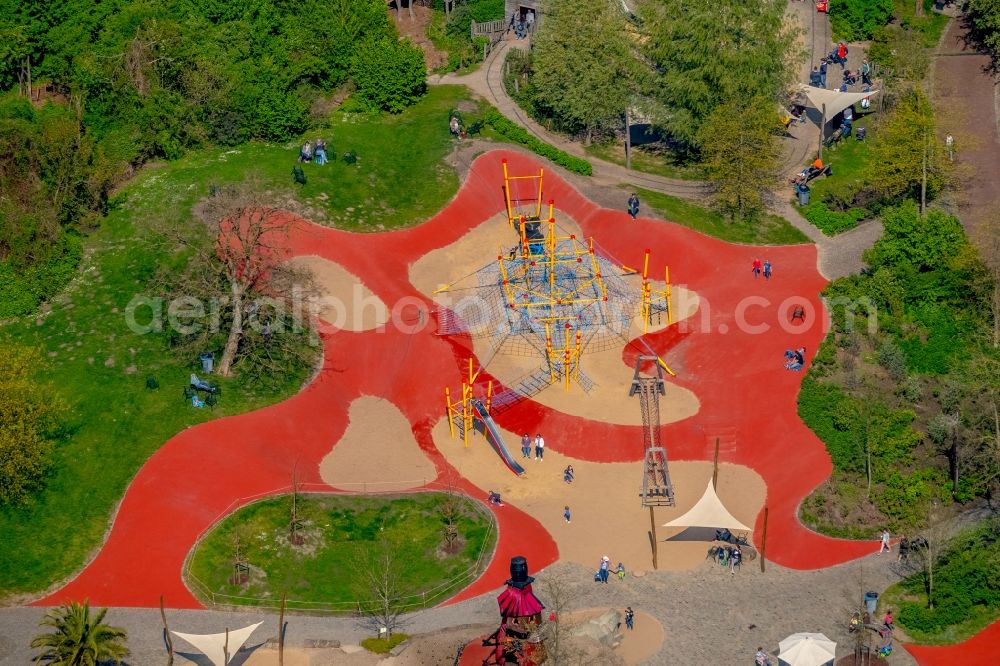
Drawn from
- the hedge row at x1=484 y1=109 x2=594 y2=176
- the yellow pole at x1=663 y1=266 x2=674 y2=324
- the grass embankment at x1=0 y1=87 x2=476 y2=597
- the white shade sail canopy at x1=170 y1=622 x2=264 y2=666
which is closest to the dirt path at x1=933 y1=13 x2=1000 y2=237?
the yellow pole at x1=663 y1=266 x2=674 y2=324

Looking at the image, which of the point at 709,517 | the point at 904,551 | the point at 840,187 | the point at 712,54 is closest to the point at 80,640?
→ the point at 709,517

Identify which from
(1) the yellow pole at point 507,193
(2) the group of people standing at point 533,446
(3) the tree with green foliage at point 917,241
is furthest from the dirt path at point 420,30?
(2) the group of people standing at point 533,446

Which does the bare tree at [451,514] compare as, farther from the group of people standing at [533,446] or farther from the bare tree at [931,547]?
the bare tree at [931,547]

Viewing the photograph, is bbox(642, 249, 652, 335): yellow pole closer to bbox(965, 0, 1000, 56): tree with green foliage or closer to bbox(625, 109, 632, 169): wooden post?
bbox(625, 109, 632, 169): wooden post

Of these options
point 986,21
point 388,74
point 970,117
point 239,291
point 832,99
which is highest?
point 986,21

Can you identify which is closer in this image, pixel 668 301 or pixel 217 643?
pixel 217 643

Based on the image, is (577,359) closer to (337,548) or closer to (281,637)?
(337,548)
